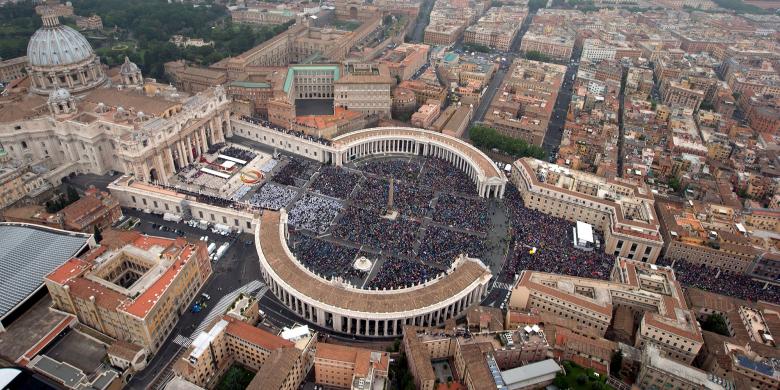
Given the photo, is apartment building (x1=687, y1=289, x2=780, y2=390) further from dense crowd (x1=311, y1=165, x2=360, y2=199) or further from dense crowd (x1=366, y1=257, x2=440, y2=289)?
Result: dense crowd (x1=311, y1=165, x2=360, y2=199)

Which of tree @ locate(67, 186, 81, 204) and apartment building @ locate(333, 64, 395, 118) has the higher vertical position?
apartment building @ locate(333, 64, 395, 118)

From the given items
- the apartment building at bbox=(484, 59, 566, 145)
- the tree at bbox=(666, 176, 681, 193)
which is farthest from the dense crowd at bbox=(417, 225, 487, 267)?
the tree at bbox=(666, 176, 681, 193)

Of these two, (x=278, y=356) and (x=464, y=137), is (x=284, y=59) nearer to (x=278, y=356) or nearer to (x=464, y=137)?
(x=464, y=137)

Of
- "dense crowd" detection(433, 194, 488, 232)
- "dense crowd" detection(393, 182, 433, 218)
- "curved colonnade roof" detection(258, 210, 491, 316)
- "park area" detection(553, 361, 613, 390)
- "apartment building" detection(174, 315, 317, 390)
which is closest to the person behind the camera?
"apartment building" detection(174, 315, 317, 390)

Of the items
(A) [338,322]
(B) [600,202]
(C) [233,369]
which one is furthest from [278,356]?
(B) [600,202]

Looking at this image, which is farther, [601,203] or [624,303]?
[601,203]

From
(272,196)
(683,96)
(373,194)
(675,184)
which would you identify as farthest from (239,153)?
(683,96)

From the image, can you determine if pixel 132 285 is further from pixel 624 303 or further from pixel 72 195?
pixel 624 303
